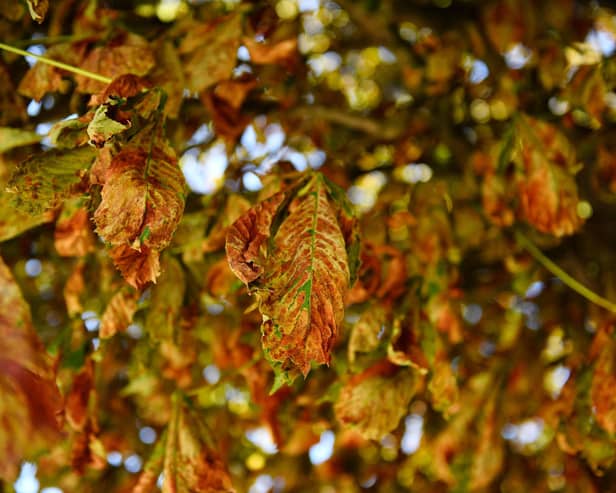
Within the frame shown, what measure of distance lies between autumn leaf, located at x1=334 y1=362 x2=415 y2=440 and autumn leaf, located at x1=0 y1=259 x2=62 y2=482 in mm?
469

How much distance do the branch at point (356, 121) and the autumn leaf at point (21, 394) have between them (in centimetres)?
91

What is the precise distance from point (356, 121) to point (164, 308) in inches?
28.6

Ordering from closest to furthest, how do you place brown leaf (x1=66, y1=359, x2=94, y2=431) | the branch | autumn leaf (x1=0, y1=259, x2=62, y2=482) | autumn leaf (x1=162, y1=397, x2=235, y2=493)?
autumn leaf (x1=0, y1=259, x2=62, y2=482), autumn leaf (x1=162, y1=397, x2=235, y2=493), brown leaf (x1=66, y1=359, x2=94, y2=431), the branch

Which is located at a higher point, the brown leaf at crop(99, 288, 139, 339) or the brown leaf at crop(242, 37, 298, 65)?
the brown leaf at crop(242, 37, 298, 65)

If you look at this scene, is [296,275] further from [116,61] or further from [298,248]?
[116,61]

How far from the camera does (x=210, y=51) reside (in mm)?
947

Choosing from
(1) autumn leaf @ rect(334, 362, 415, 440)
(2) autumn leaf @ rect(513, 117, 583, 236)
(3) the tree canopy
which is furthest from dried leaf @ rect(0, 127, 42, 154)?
(2) autumn leaf @ rect(513, 117, 583, 236)

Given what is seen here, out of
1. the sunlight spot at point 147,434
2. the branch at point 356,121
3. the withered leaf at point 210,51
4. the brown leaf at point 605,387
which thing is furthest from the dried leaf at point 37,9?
the sunlight spot at point 147,434

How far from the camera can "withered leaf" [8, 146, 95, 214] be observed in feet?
2.29

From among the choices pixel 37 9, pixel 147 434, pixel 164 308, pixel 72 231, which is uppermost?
pixel 37 9

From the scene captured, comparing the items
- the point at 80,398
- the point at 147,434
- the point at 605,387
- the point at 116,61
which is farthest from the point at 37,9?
the point at 147,434

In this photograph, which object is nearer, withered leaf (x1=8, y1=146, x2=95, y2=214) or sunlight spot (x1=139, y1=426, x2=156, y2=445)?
Answer: withered leaf (x1=8, y1=146, x2=95, y2=214)

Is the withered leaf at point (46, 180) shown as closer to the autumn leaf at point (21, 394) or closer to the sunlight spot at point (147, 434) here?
the autumn leaf at point (21, 394)

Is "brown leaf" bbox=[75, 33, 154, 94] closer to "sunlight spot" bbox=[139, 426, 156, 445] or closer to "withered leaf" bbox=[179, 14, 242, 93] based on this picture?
"withered leaf" bbox=[179, 14, 242, 93]
